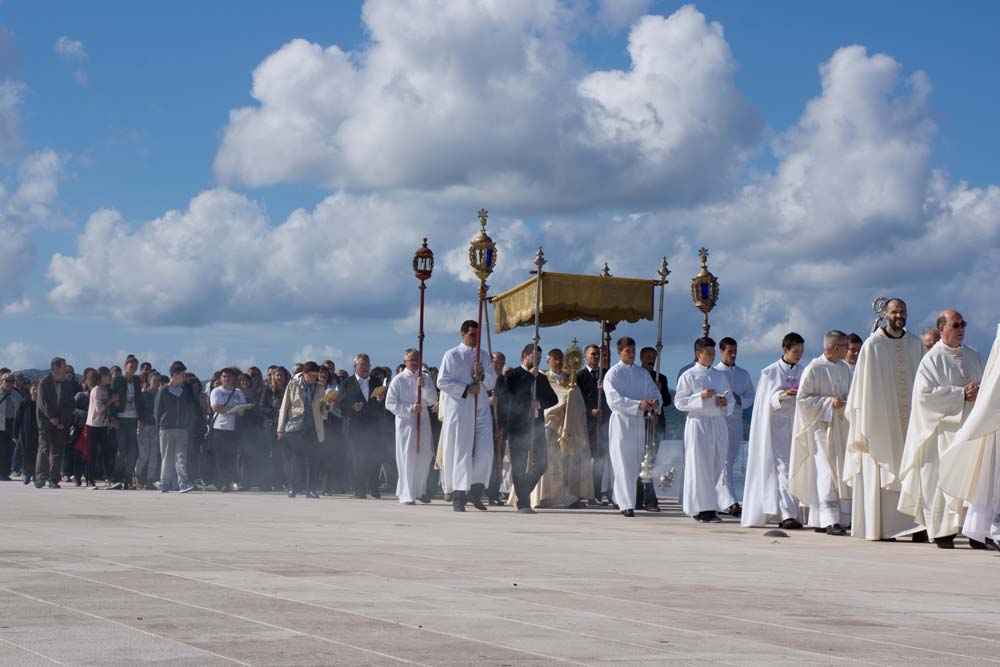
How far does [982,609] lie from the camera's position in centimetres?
792

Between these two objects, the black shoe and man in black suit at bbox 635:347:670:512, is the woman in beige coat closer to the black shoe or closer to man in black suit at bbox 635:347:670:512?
man in black suit at bbox 635:347:670:512

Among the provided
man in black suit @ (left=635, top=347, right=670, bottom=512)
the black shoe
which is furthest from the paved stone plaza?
man in black suit @ (left=635, top=347, right=670, bottom=512)

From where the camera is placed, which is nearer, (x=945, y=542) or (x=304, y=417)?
(x=945, y=542)

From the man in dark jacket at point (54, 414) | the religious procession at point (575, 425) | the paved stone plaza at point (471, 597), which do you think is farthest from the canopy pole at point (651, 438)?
the man in dark jacket at point (54, 414)

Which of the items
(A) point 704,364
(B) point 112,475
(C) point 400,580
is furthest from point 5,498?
(C) point 400,580

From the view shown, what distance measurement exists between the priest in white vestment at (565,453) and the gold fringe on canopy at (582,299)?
0.89 meters

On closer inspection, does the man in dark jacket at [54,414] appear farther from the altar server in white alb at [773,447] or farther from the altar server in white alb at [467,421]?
the altar server in white alb at [773,447]

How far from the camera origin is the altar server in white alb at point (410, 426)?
19.6 metres

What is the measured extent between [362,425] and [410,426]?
6.19ft

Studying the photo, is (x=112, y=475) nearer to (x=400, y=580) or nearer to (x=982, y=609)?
(x=400, y=580)

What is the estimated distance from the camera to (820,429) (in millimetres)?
15617

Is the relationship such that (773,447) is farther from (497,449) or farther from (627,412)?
(497,449)

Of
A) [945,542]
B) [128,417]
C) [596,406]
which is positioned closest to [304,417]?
[128,417]

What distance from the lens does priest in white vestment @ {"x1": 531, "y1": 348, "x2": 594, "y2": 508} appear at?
19594 millimetres
